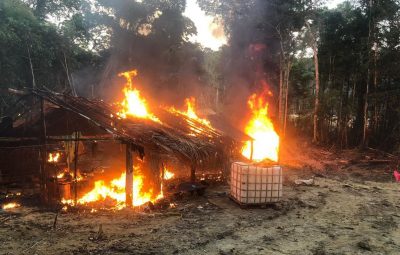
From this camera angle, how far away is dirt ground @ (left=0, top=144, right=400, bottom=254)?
8.16 metres

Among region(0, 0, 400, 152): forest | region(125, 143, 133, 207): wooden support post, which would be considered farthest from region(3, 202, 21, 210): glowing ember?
region(0, 0, 400, 152): forest

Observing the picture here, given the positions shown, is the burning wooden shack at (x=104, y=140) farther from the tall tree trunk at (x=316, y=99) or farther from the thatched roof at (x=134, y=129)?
the tall tree trunk at (x=316, y=99)

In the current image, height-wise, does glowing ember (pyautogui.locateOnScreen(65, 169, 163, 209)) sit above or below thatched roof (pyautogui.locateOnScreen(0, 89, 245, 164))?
below

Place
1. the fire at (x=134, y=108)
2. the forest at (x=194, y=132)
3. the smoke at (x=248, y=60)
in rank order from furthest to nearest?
the smoke at (x=248, y=60) < the fire at (x=134, y=108) < the forest at (x=194, y=132)

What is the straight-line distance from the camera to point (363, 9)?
85.5 ft

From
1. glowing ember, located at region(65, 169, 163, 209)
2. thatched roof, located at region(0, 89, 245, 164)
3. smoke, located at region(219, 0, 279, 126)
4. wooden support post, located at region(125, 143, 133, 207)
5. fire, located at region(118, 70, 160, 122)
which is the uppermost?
smoke, located at region(219, 0, 279, 126)

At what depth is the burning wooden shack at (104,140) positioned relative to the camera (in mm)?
11422

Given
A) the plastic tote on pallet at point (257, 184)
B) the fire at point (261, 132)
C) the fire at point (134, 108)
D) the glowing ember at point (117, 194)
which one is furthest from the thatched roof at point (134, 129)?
the fire at point (261, 132)

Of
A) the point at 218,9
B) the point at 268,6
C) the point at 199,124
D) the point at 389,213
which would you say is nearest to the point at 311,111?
the point at 268,6

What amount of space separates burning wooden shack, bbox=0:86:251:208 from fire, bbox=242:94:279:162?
21.5ft

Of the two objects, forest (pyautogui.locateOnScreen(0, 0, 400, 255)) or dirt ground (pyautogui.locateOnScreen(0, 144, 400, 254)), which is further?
forest (pyautogui.locateOnScreen(0, 0, 400, 255))

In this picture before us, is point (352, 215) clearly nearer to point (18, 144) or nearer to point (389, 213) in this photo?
point (389, 213)

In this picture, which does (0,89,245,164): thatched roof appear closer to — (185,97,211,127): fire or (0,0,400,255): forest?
(0,0,400,255): forest

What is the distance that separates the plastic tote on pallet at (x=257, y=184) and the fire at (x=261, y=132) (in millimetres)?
8879
